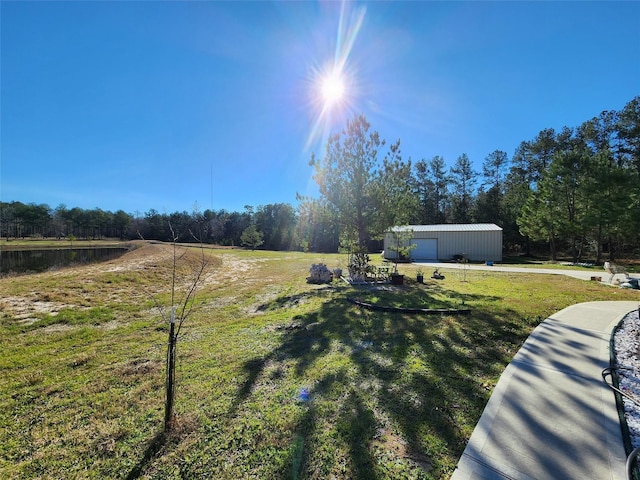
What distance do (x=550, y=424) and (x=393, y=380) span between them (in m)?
1.49

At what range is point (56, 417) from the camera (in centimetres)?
291

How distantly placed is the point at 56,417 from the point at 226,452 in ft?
7.09

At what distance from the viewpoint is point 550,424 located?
2408 mm

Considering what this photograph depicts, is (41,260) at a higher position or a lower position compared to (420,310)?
higher

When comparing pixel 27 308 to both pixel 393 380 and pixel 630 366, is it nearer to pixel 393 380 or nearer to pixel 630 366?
pixel 393 380

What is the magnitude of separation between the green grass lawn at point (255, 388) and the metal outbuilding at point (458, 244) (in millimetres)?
16383

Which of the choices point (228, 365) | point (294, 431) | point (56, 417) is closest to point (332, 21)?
point (228, 365)

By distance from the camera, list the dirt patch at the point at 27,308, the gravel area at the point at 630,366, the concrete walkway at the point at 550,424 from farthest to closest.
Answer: the dirt patch at the point at 27,308
the gravel area at the point at 630,366
the concrete walkway at the point at 550,424

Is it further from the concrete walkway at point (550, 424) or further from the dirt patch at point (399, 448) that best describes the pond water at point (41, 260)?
the concrete walkway at point (550, 424)

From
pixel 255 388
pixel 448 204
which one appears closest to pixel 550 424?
pixel 255 388

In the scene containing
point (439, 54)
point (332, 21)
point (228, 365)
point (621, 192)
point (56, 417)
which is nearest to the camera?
point (56, 417)

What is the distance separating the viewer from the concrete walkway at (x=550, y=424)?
1963 mm

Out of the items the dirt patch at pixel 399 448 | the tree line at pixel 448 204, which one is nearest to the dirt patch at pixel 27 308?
the tree line at pixel 448 204

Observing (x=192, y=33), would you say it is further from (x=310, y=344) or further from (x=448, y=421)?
(x=448, y=421)
